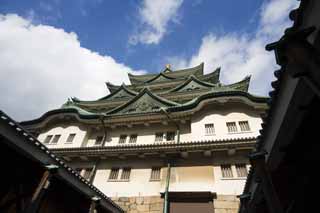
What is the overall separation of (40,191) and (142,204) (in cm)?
736

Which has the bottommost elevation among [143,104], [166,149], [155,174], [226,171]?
[155,174]

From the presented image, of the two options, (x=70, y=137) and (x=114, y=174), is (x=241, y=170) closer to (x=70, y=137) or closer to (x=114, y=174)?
(x=114, y=174)

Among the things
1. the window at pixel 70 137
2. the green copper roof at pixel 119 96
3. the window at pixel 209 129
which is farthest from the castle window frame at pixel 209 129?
the green copper roof at pixel 119 96

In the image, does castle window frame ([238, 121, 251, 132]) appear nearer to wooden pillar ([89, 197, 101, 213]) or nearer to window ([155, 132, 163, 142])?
window ([155, 132, 163, 142])

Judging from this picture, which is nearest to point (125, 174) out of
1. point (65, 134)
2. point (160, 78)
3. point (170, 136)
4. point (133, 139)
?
point (133, 139)

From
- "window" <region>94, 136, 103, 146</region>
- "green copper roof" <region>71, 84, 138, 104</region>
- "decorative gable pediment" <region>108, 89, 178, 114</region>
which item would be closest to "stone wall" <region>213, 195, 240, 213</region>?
"decorative gable pediment" <region>108, 89, 178, 114</region>

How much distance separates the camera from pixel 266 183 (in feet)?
14.9

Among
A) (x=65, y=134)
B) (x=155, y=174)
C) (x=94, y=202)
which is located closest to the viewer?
(x=94, y=202)

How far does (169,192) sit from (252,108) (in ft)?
29.8

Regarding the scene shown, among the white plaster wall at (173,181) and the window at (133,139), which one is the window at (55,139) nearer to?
the white plaster wall at (173,181)

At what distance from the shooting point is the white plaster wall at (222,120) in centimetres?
1410

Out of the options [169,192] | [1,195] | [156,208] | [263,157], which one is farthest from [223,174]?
[1,195]

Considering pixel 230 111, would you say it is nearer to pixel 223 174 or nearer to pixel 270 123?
pixel 223 174

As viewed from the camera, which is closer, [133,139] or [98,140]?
[133,139]
